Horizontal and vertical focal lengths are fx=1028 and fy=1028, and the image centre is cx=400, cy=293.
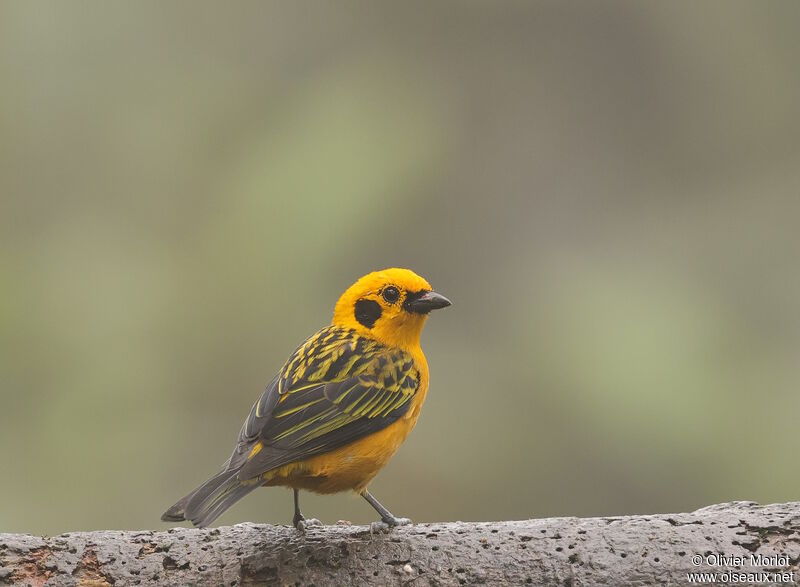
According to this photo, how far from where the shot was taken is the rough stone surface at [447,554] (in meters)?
4.26

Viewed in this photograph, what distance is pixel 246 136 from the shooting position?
10820mm

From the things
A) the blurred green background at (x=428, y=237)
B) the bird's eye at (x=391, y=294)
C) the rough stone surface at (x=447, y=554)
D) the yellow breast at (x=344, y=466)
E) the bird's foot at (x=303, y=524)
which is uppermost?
the blurred green background at (x=428, y=237)

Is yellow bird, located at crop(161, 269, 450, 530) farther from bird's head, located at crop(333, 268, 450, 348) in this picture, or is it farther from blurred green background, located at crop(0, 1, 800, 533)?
blurred green background, located at crop(0, 1, 800, 533)

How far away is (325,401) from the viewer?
487 centimetres

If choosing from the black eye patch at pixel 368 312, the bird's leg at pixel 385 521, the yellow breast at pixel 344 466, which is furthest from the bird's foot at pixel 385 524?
the black eye patch at pixel 368 312

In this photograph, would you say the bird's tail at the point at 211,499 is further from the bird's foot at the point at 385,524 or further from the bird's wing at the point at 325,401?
the bird's foot at the point at 385,524

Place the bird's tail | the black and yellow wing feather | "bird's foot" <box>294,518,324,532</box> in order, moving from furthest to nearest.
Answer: "bird's foot" <box>294,518,324,532</box> < the black and yellow wing feather < the bird's tail

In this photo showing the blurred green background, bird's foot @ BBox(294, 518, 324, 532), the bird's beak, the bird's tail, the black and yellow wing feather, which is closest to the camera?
the bird's tail

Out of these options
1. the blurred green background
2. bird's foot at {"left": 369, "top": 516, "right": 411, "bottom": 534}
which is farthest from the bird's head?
the blurred green background

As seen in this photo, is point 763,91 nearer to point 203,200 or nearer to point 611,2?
point 611,2

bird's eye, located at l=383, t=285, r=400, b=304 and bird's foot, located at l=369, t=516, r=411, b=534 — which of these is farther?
bird's eye, located at l=383, t=285, r=400, b=304

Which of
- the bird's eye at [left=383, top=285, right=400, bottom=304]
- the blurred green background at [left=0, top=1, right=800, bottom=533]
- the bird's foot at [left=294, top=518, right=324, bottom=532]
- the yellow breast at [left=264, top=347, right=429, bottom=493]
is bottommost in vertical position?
the bird's foot at [left=294, top=518, right=324, bottom=532]

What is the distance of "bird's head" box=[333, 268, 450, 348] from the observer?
18.2 feet

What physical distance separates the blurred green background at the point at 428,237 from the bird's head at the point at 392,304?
3.26m
